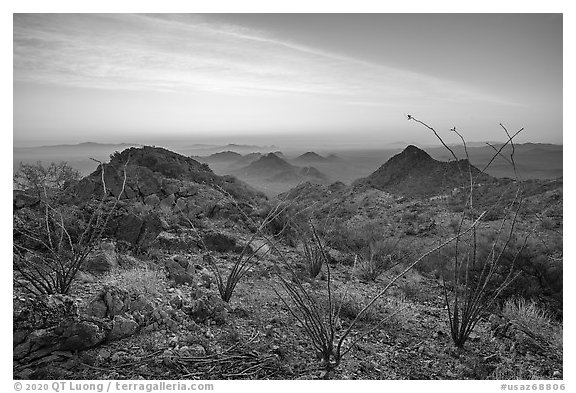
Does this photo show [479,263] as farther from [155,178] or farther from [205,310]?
[155,178]

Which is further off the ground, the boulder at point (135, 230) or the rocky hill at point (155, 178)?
the rocky hill at point (155, 178)

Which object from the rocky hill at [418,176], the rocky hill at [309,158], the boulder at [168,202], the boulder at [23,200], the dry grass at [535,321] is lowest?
the dry grass at [535,321]

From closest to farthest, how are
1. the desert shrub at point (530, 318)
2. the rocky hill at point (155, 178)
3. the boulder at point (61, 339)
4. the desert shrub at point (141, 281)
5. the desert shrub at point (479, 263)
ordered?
1. the boulder at point (61, 339)
2. the desert shrub at point (479, 263)
3. the desert shrub at point (141, 281)
4. the desert shrub at point (530, 318)
5. the rocky hill at point (155, 178)

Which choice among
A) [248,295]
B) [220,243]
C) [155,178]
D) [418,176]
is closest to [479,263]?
[418,176]

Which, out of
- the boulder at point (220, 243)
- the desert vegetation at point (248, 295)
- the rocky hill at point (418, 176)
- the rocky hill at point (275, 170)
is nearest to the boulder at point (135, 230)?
the desert vegetation at point (248, 295)

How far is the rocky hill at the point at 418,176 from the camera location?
203 inches

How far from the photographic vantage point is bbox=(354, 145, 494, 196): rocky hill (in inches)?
203

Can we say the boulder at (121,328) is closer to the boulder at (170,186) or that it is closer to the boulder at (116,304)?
the boulder at (116,304)
